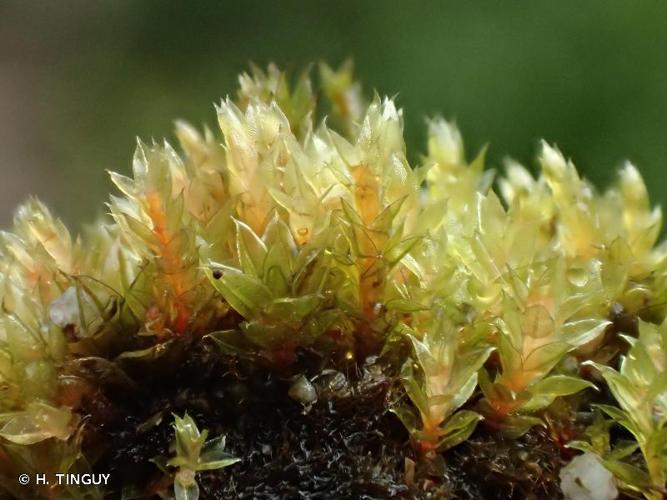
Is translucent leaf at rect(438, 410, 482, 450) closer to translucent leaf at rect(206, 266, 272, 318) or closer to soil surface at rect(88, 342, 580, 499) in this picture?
soil surface at rect(88, 342, 580, 499)

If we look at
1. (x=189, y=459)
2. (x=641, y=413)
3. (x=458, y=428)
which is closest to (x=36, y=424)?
(x=189, y=459)

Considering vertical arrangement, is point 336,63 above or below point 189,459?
above

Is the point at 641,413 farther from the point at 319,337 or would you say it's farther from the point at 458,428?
the point at 319,337

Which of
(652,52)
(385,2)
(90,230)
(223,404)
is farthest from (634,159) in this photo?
(223,404)

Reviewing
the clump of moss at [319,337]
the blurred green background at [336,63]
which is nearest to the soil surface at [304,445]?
the clump of moss at [319,337]

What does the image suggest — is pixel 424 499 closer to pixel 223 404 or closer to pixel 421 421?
pixel 421 421

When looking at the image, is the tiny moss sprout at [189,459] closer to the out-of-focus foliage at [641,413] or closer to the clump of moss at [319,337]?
the clump of moss at [319,337]

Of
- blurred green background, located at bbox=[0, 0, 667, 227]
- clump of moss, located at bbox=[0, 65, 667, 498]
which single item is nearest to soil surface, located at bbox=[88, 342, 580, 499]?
clump of moss, located at bbox=[0, 65, 667, 498]

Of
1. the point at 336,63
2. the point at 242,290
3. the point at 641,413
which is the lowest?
the point at 641,413
